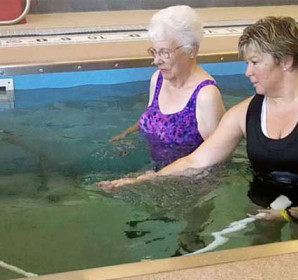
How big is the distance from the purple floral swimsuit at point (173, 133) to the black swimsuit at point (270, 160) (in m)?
0.40

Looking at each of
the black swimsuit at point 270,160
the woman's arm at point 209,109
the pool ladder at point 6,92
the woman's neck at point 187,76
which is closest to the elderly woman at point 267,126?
the black swimsuit at point 270,160

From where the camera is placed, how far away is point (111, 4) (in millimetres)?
5629

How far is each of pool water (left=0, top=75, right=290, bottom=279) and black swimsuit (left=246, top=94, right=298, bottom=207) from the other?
0.10 metres

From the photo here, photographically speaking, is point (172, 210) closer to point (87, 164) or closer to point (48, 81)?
point (87, 164)

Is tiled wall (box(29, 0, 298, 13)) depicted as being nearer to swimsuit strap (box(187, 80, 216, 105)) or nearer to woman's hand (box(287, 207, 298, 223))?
swimsuit strap (box(187, 80, 216, 105))

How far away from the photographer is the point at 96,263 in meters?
2.07

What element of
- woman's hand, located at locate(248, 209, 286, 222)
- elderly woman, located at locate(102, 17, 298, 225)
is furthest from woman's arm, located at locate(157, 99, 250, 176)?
woman's hand, located at locate(248, 209, 286, 222)

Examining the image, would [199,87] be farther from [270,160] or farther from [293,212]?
[293,212]

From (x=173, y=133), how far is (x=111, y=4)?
3.00m

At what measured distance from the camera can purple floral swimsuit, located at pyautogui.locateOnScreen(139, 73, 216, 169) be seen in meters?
2.82

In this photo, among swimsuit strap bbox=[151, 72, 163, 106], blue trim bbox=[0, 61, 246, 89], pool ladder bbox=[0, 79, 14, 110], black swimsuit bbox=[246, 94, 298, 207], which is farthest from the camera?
blue trim bbox=[0, 61, 246, 89]

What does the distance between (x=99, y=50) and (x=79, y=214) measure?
1863 millimetres

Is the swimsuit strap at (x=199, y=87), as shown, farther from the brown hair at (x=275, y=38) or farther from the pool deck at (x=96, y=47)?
the pool deck at (x=96, y=47)

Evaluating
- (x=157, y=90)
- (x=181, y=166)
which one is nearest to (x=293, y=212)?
(x=181, y=166)
